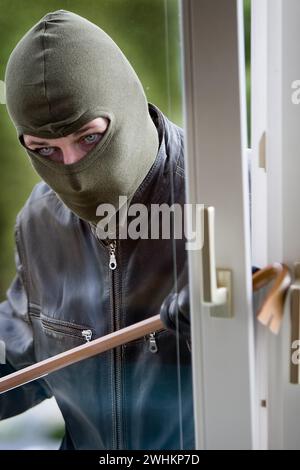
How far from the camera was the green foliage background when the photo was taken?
36.9 inches

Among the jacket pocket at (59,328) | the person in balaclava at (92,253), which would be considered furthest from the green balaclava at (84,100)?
the jacket pocket at (59,328)

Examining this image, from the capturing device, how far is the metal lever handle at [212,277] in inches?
33.7

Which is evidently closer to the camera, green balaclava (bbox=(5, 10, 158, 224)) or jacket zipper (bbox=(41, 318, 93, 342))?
green balaclava (bbox=(5, 10, 158, 224))

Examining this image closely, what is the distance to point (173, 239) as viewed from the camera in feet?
3.24

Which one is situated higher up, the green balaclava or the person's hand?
the green balaclava

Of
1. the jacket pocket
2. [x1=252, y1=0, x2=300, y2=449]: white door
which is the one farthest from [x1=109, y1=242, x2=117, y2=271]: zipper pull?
[x1=252, y1=0, x2=300, y2=449]: white door

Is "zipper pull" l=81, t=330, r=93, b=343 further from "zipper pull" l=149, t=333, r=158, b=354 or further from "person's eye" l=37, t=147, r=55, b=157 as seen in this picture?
"person's eye" l=37, t=147, r=55, b=157

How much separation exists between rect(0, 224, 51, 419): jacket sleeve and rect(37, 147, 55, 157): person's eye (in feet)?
0.87

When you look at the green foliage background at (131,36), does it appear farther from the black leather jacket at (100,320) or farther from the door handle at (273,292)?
the door handle at (273,292)

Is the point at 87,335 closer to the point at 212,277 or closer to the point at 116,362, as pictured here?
the point at 116,362

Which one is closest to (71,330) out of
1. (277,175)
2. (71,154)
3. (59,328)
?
(59,328)

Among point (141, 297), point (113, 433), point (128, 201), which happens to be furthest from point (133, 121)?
point (113, 433)
